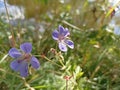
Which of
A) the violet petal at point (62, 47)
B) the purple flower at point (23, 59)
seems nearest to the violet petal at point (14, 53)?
the purple flower at point (23, 59)

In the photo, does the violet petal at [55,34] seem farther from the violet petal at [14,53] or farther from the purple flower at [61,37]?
the violet petal at [14,53]

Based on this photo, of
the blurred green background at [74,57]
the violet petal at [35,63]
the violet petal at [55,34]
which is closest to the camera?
the violet petal at [35,63]

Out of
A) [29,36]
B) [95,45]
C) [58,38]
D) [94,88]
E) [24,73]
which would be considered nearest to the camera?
[24,73]

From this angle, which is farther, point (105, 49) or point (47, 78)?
point (105, 49)

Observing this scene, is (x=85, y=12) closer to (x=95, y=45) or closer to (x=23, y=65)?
(x=95, y=45)

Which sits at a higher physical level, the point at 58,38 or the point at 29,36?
the point at 58,38

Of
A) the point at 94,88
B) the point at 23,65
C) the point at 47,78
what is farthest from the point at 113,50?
the point at 23,65

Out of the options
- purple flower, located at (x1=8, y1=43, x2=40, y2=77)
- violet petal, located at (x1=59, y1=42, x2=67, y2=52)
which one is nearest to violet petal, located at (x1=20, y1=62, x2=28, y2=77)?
purple flower, located at (x1=8, y1=43, x2=40, y2=77)

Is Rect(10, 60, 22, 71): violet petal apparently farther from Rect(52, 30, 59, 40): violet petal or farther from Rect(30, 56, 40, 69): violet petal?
Rect(52, 30, 59, 40): violet petal
